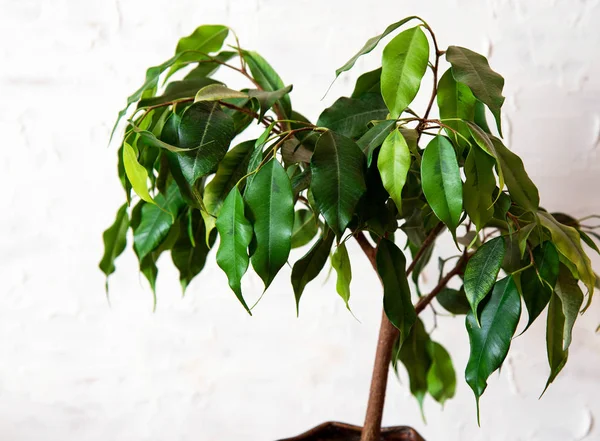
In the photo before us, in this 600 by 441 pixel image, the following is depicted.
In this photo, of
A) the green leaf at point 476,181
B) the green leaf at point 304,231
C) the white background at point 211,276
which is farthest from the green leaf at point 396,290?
the white background at point 211,276

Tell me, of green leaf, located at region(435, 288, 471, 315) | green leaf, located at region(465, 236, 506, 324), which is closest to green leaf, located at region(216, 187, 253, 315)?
green leaf, located at region(465, 236, 506, 324)

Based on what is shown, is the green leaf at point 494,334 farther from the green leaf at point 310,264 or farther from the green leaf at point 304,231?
the green leaf at point 304,231

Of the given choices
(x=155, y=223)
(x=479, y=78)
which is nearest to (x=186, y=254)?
(x=155, y=223)

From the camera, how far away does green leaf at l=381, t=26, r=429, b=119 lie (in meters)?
0.68

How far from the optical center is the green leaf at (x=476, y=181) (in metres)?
0.65

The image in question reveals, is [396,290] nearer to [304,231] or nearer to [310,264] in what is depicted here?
[310,264]

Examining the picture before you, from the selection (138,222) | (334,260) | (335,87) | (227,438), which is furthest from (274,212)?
(227,438)

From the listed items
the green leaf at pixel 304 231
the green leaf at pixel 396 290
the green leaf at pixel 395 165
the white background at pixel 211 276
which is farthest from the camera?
the white background at pixel 211 276

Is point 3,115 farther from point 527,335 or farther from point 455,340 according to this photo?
Answer: point 527,335

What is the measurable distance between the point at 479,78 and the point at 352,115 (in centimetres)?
17

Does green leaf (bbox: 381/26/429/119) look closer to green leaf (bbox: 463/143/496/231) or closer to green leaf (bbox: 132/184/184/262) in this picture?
green leaf (bbox: 463/143/496/231)

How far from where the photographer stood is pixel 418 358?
0.96 meters

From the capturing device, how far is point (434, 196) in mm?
637

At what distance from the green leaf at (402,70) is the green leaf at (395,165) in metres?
0.05
